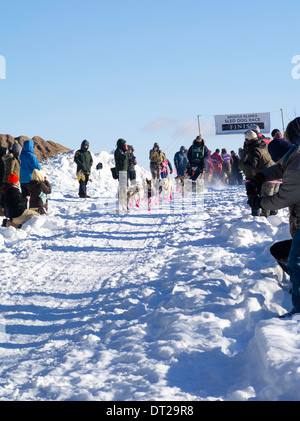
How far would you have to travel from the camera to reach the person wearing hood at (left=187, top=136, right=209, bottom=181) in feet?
53.8

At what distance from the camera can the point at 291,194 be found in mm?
4066

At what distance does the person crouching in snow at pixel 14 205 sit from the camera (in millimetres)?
10234

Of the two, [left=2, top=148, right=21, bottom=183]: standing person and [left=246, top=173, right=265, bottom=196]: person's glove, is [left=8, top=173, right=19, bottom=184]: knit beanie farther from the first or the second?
[left=246, top=173, right=265, bottom=196]: person's glove

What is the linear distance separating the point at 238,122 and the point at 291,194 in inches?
978

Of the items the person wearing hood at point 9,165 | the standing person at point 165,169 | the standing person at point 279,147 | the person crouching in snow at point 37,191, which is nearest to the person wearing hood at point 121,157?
the person crouching in snow at point 37,191

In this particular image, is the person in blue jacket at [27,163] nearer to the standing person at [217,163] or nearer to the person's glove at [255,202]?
the person's glove at [255,202]

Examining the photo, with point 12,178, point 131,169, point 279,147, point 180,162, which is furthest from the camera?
point 180,162

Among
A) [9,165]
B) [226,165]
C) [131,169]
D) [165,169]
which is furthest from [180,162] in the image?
[9,165]

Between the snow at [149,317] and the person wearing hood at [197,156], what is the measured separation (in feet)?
23.3

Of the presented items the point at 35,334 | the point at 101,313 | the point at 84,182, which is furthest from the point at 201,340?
the point at 84,182

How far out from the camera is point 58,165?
25891 millimetres

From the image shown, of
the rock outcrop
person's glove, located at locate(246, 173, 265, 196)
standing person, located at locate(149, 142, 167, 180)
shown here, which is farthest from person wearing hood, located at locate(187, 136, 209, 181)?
the rock outcrop

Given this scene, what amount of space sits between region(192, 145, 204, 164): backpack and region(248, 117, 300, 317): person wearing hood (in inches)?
467

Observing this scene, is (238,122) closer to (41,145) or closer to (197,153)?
(197,153)
